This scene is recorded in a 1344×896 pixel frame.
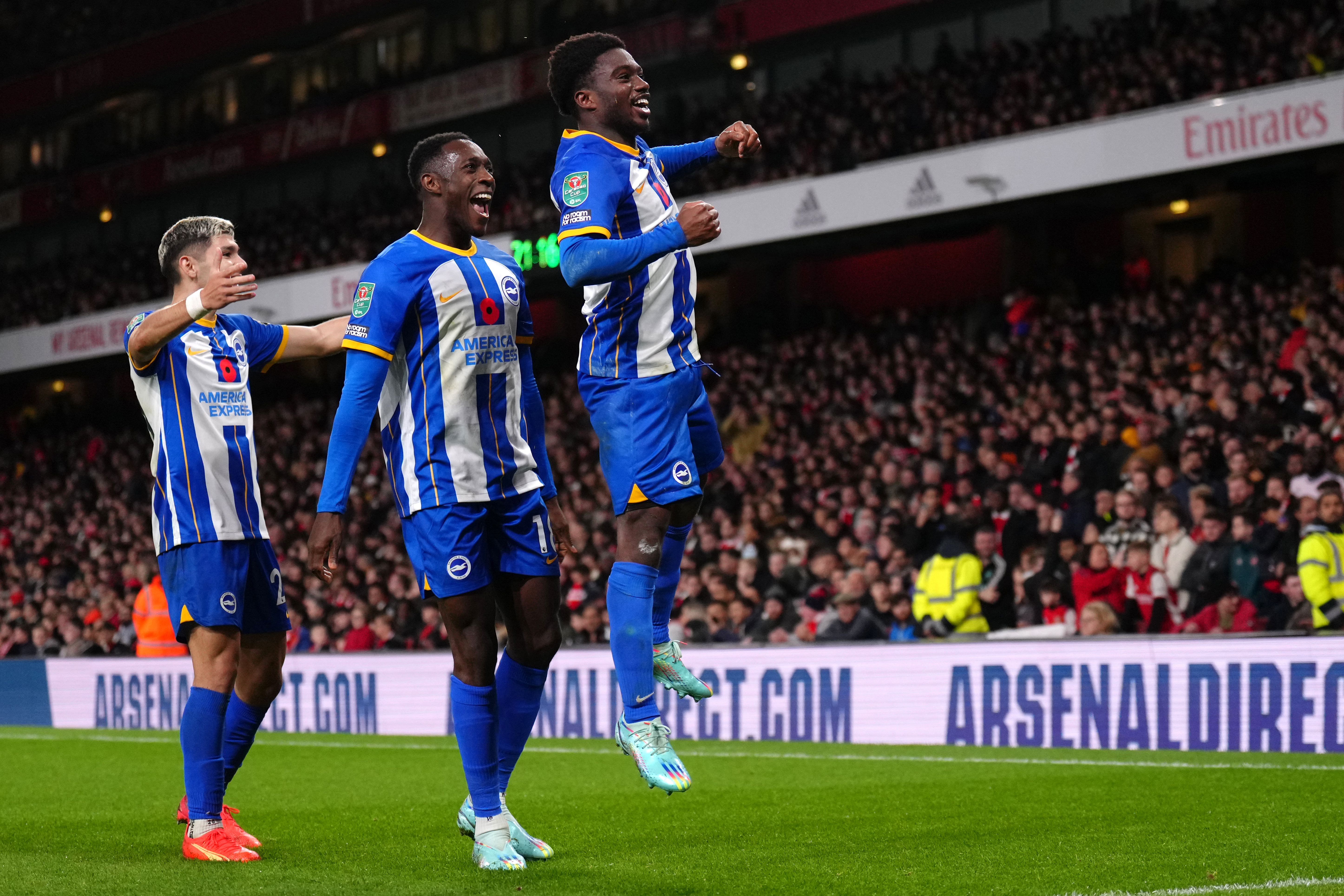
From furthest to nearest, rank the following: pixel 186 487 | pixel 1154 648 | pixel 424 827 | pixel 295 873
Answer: pixel 1154 648 → pixel 424 827 → pixel 186 487 → pixel 295 873

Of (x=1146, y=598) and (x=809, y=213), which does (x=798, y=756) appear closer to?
(x=1146, y=598)

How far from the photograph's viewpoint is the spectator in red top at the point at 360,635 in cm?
1577

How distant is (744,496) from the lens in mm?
15875

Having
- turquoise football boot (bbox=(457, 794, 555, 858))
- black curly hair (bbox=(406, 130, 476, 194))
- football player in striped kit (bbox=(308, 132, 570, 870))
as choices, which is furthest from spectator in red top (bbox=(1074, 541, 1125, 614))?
black curly hair (bbox=(406, 130, 476, 194))

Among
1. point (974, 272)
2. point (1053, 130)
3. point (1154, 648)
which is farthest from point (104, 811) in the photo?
point (974, 272)

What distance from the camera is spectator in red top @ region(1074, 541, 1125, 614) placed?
11.0 m

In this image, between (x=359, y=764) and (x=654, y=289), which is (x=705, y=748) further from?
(x=654, y=289)

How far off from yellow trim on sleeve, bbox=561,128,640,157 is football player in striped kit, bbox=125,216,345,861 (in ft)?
4.00

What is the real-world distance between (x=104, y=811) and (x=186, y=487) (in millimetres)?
2462

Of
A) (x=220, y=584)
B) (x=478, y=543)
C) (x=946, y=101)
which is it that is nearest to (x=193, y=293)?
(x=220, y=584)

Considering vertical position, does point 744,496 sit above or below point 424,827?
above

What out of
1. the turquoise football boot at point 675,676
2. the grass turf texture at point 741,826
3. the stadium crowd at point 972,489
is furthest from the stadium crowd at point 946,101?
the turquoise football boot at point 675,676

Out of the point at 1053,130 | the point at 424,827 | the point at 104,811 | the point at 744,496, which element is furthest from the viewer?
the point at 1053,130

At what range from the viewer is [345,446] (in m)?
4.85
